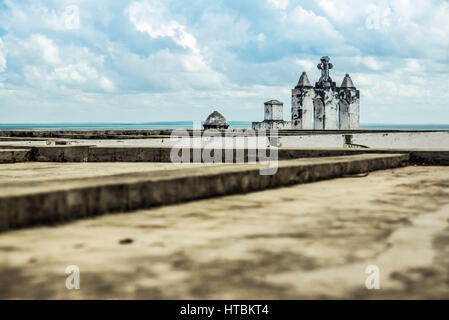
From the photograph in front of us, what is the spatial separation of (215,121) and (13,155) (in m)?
17.3

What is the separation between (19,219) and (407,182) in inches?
174

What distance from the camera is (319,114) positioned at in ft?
123

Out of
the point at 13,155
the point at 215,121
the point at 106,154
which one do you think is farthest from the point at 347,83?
the point at 13,155

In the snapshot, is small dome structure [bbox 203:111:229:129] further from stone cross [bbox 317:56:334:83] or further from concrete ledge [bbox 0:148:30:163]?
concrete ledge [bbox 0:148:30:163]

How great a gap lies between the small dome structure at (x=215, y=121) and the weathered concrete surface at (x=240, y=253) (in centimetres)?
2241

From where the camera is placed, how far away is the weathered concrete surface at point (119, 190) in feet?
10.9

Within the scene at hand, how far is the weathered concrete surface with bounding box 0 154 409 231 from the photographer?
333cm

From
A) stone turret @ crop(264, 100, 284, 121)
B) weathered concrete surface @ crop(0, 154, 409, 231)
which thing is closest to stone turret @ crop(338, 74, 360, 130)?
stone turret @ crop(264, 100, 284, 121)

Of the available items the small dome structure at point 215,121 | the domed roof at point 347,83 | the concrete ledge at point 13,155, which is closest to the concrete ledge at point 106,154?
the concrete ledge at point 13,155

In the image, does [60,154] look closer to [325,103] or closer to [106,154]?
[106,154]

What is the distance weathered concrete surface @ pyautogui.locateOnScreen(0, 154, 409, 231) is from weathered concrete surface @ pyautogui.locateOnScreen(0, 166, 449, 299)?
0.13 metres

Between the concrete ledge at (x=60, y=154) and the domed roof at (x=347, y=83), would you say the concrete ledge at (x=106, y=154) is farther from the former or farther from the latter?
the domed roof at (x=347, y=83)

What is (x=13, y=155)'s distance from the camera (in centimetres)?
991

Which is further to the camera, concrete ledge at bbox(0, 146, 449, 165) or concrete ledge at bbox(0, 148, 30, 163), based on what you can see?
concrete ledge at bbox(0, 148, 30, 163)
